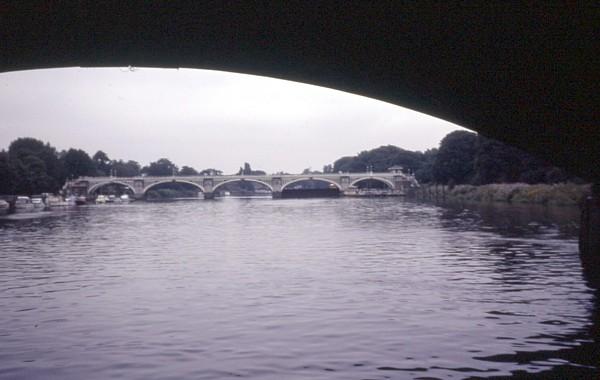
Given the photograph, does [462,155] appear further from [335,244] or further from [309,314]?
[309,314]

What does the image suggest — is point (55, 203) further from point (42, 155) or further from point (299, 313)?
point (299, 313)

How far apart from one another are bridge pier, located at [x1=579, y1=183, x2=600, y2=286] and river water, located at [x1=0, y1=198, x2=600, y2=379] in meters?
0.65

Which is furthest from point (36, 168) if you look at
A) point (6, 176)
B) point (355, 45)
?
point (355, 45)

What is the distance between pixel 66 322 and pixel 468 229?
36.2 m

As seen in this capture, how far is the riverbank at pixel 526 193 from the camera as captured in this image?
75.2 m

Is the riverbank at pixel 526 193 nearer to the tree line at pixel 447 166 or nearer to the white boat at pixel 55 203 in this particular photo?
the tree line at pixel 447 166

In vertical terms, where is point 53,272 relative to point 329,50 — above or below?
below

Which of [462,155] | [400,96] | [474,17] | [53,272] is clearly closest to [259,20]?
[474,17]

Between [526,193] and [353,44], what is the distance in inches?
3241

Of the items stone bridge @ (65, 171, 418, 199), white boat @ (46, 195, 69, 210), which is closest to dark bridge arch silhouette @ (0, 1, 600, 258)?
white boat @ (46, 195, 69, 210)

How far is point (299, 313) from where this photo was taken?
59.9 feet

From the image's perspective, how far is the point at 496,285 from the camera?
22.8 m

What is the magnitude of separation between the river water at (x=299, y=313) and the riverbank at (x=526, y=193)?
125 ft

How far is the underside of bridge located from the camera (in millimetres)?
9812
